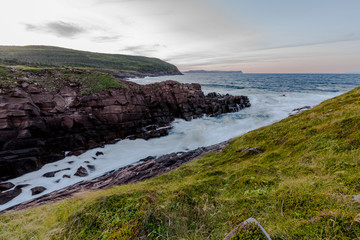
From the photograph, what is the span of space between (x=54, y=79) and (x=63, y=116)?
687 cm

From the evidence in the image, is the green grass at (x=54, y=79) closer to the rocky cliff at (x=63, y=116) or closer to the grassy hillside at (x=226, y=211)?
the rocky cliff at (x=63, y=116)

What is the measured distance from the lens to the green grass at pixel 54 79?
17.9 m

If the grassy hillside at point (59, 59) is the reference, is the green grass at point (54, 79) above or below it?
below

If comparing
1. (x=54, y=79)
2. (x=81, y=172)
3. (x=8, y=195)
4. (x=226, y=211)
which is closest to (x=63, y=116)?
(x=54, y=79)

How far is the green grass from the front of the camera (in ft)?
58.6

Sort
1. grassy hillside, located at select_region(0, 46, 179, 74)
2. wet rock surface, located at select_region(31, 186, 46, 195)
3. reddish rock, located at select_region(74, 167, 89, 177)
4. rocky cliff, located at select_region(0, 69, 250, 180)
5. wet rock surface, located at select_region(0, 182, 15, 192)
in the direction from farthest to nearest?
grassy hillside, located at select_region(0, 46, 179, 74) → rocky cliff, located at select_region(0, 69, 250, 180) → reddish rock, located at select_region(74, 167, 89, 177) → wet rock surface, located at select_region(0, 182, 15, 192) → wet rock surface, located at select_region(31, 186, 46, 195)

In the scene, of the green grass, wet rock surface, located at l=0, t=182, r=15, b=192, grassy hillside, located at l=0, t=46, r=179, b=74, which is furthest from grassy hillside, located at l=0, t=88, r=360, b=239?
grassy hillside, located at l=0, t=46, r=179, b=74

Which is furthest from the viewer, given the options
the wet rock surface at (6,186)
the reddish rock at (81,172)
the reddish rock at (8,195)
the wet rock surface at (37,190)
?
the reddish rock at (81,172)

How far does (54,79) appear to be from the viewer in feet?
69.6

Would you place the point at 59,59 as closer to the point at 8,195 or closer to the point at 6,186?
the point at 6,186

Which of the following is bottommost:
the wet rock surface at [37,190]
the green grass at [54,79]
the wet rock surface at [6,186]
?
the wet rock surface at [37,190]

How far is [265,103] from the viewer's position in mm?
42938

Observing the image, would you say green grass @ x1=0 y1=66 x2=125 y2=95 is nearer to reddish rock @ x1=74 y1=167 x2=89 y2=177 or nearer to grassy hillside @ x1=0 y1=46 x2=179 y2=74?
reddish rock @ x1=74 y1=167 x2=89 y2=177

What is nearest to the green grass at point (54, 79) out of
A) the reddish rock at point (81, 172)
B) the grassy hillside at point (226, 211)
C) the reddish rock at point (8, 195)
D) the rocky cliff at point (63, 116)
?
the rocky cliff at point (63, 116)
